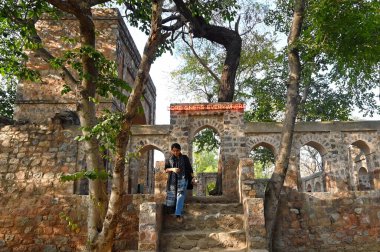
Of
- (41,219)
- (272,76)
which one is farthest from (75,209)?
(272,76)

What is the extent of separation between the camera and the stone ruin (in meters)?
8.12

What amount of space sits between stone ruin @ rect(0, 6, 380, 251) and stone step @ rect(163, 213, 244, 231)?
0.82 ft

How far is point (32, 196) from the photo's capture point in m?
9.16

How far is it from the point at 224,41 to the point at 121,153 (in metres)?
7.70

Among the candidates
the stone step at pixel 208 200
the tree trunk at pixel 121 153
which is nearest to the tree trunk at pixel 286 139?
the stone step at pixel 208 200

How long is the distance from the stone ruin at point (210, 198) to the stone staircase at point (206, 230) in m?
0.20

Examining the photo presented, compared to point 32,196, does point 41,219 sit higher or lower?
lower

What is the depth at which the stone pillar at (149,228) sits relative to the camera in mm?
6190

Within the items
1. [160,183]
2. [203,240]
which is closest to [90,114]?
[160,183]

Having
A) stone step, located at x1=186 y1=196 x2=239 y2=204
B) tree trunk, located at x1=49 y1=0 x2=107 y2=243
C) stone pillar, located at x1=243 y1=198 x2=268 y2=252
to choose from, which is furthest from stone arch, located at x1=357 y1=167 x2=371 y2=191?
tree trunk, located at x1=49 y1=0 x2=107 y2=243

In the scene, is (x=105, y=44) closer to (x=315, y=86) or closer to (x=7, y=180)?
(x=7, y=180)

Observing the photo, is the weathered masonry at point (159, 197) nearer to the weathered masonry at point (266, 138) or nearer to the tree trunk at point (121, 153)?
the weathered masonry at point (266, 138)

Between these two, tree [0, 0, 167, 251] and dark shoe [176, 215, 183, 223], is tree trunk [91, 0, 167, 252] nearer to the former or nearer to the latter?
tree [0, 0, 167, 251]

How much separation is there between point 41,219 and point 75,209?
2.92 feet
